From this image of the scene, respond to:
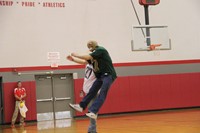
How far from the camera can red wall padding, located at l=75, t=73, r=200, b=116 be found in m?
18.4

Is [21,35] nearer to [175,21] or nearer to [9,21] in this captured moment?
[9,21]

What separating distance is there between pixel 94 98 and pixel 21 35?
9096 millimetres

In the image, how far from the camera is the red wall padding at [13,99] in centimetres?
1670

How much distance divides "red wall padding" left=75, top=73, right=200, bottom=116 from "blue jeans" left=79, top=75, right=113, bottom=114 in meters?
9.12

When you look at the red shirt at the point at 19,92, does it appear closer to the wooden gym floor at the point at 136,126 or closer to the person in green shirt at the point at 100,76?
the wooden gym floor at the point at 136,126

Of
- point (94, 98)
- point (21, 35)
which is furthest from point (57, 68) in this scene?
point (94, 98)

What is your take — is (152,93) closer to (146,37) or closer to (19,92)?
(146,37)

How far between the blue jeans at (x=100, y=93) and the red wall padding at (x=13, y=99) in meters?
8.82

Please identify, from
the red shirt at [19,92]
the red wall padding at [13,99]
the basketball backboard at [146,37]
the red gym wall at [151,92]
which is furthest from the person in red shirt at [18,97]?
the basketball backboard at [146,37]

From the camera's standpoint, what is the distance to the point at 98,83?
886cm

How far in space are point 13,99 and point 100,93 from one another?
917cm

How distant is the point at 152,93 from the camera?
19.0 metres

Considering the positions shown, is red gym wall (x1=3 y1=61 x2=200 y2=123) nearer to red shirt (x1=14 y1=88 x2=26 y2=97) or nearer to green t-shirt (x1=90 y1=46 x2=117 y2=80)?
red shirt (x1=14 y1=88 x2=26 y2=97)

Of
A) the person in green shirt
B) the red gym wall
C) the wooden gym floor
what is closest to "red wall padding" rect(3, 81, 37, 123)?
the red gym wall
